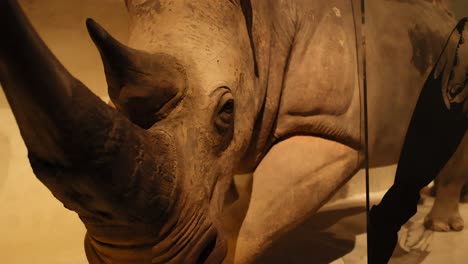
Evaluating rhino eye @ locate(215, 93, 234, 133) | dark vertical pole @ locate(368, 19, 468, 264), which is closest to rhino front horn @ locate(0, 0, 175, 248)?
rhino eye @ locate(215, 93, 234, 133)

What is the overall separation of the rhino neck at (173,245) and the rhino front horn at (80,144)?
0.02m

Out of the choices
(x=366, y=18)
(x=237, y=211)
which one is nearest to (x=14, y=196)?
(x=237, y=211)

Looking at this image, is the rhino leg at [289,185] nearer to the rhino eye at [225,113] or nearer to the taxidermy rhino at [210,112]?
the taxidermy rhino at [210,112]

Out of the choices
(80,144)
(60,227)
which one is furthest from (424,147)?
(60,227)

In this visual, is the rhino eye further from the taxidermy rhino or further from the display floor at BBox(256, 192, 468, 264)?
the display floor at BBox(256, 192, 468, 264)

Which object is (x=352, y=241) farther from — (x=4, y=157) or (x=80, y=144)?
(x=4, y=157)

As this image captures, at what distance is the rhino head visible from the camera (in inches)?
29.0

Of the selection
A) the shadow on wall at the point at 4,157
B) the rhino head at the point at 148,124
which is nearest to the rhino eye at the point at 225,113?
the rhino head at the point at 148,124

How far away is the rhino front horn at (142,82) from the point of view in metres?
0.98

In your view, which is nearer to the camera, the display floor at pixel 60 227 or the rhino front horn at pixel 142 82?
the rhino front horn at pixel 142 82

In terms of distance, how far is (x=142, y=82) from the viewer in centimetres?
103

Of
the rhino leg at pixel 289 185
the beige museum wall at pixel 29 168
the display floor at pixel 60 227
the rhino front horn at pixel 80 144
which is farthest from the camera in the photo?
the beige museum wall at pixel 29 168

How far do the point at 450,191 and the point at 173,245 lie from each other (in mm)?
627

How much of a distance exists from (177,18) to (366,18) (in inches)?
16.2
